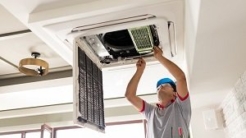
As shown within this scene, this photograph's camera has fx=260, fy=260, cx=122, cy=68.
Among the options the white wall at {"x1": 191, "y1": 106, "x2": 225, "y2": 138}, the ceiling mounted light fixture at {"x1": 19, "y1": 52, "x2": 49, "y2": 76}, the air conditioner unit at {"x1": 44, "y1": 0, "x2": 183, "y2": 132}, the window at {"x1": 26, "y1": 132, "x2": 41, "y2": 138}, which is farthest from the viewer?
the window at {"x1": 26, "y1": 132, "x2": 41, "y2": 138}

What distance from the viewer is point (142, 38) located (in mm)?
1699

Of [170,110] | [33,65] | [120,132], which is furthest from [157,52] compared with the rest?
[120,132]

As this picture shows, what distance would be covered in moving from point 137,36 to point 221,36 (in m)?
0.62

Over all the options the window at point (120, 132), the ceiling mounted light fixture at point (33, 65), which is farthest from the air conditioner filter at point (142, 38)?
the window at point (120, 132)

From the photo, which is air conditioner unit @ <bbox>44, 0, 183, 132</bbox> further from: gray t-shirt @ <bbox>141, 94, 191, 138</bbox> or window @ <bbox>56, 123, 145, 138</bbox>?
window @ <bbox>56, 123, 145, 138</bbox>

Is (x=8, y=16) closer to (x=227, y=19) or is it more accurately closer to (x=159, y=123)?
(x=159, y=123)

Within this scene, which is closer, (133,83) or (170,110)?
(170,110)

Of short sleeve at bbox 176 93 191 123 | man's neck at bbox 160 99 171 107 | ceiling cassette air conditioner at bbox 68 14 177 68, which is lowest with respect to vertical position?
short sleeve at bbox 176 93 191 123

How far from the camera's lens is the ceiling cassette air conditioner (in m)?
1.53

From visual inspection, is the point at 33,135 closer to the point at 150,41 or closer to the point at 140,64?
the point at 140,64

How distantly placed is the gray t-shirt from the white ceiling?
0.71 feet

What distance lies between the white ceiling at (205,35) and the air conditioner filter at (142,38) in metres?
0.23

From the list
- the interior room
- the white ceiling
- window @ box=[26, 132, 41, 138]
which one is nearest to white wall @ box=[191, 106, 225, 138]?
the interior room

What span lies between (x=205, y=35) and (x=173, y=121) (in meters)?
0.58
